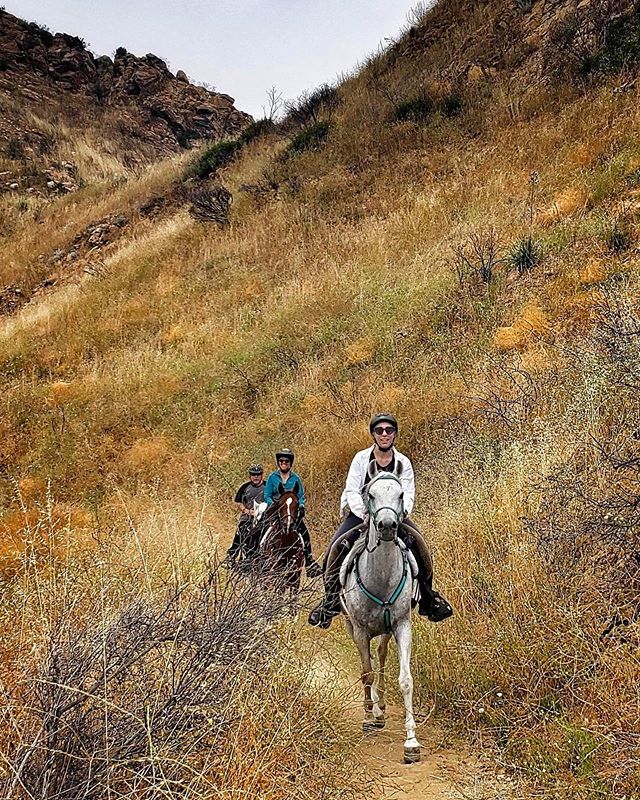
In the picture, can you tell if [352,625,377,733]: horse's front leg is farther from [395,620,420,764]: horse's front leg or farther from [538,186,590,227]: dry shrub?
[538,186,590,227]: dry shrub

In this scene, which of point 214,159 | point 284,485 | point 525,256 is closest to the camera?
point 284,485

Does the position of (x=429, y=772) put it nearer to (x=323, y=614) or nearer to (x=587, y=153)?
(x=323, y=614)

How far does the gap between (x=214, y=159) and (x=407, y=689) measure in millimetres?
28942

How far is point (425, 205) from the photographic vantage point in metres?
20.2

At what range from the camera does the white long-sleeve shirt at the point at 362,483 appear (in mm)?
6234

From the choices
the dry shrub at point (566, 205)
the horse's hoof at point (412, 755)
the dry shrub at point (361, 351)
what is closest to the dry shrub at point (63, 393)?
the dry shrub at point (361, 351)

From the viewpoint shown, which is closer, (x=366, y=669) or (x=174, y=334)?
(x=366, y=669)

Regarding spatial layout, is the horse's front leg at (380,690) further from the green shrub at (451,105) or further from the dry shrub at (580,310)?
the green shrub at (451,105)

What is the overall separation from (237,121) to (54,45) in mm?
15305

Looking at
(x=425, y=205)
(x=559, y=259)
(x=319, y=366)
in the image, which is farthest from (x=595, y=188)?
(x=319, y=366)

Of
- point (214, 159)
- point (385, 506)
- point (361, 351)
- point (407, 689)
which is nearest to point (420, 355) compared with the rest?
point (361, 351)

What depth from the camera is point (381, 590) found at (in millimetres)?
6031

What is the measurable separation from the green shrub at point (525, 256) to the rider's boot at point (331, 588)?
9.99m

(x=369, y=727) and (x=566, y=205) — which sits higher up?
(x=566, y=205)
